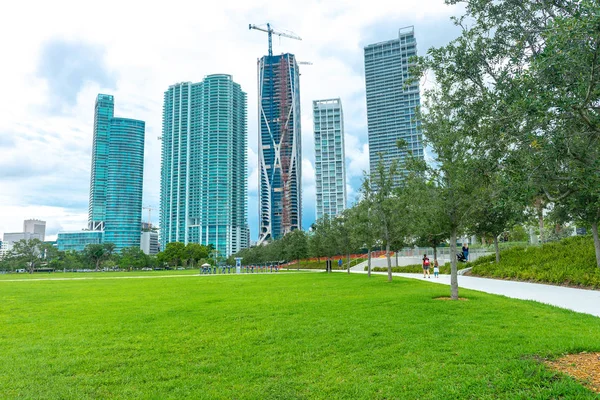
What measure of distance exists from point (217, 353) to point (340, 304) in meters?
6.25

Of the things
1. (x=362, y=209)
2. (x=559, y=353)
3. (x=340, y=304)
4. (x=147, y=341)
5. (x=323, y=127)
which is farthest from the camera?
(x=323, y=127)

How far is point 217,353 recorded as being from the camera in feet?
21.8

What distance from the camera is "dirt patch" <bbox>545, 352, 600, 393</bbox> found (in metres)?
4.80

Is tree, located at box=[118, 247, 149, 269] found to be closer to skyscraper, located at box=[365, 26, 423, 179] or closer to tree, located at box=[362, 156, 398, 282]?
tree, located at box=[362, 156, 398, 282]

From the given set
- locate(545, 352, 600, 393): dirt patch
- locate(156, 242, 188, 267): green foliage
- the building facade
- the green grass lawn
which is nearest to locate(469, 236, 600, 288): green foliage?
the green grass lawn

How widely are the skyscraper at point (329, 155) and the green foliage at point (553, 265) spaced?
163m

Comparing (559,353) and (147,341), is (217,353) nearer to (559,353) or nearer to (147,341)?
(147,341)

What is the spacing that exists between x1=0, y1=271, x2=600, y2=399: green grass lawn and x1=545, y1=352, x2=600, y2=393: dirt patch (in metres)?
0.22

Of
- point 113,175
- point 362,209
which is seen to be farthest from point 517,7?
point 113,175

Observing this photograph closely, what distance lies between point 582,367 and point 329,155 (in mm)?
191610

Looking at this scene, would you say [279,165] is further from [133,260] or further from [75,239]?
[75,239]

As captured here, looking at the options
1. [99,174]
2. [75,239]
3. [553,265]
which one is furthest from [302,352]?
[99,174]

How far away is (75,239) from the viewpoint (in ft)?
612

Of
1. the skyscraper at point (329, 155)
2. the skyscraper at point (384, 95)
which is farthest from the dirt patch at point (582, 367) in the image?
the skyscraper at point (329, 155)
